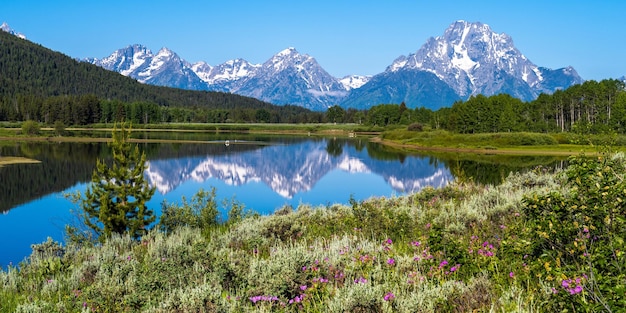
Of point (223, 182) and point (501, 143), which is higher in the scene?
point (501, 143)

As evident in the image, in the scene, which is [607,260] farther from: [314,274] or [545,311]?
[314,274]

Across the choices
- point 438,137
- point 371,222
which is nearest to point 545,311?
point 371,222

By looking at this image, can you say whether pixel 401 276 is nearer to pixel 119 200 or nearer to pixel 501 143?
pixel 119 200

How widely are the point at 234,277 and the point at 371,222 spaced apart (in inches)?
274

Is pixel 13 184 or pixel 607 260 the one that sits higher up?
pixel 607 260

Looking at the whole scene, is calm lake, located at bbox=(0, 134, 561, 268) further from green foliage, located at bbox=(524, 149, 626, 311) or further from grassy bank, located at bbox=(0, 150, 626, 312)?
green foliage, located at bbox=(524, 149, 626, 311)

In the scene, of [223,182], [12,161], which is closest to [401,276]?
[223,182]

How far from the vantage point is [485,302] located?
710 cm

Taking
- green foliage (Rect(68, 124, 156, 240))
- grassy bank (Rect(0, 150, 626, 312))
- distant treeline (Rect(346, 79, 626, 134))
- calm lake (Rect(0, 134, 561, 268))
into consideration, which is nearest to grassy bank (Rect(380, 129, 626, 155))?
distant treeline (Rect(346, 79, 626, 134))

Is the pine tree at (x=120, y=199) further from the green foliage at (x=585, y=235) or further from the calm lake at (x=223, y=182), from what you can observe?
the green foliage at (x=585, y=235)

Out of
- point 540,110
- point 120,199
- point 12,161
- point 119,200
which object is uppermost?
point 540,110

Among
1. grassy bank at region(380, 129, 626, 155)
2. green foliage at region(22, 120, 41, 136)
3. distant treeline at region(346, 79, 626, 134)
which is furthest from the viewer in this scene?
green foliage at region(22, 120, 41, 136)

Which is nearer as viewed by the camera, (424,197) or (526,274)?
(526,274)

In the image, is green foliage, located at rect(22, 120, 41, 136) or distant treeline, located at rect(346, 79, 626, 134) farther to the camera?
green foliage, located at rect(22, 120, 41, 136)
